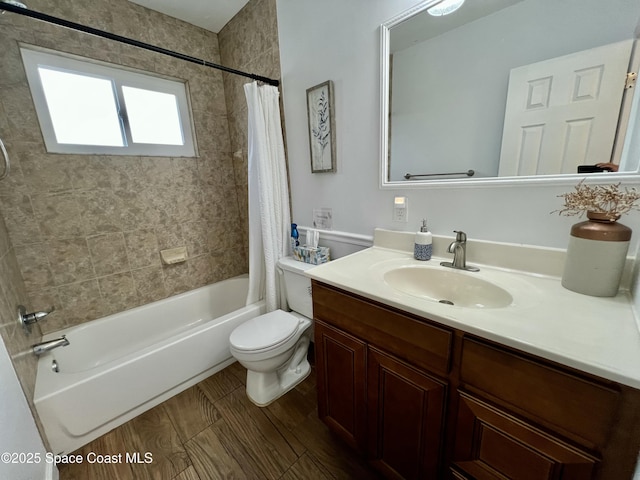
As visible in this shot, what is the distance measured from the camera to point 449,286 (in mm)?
1021

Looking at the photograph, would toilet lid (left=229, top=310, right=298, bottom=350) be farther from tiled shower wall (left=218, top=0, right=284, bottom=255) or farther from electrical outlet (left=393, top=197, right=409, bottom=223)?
tiled shower wall (left=218, top=0, right=284, bottom=255)

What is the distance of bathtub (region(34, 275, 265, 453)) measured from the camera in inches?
47.0

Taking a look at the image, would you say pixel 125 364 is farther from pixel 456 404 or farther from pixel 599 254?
pixel 599 254

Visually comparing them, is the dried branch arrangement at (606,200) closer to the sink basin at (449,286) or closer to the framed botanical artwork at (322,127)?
the sink basin at (449,286)

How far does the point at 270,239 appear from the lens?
172 centimetres

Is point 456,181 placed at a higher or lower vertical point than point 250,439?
higher

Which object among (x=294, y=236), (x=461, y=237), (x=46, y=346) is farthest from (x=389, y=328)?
(x=46, y=346)

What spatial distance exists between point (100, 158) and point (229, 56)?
127 cm

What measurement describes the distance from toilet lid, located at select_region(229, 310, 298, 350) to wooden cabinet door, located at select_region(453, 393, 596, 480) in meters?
0.91

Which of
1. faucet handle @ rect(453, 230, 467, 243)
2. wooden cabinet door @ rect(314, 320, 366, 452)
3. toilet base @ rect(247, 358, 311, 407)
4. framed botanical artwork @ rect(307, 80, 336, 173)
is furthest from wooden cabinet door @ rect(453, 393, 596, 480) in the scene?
framed botanical artwork @ rect(307, 80, 336, 173)

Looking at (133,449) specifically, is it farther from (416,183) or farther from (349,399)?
(416,183)

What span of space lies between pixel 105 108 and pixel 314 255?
5.84 ft

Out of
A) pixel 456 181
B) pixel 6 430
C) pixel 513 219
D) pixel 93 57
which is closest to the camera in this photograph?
pixel 6 430

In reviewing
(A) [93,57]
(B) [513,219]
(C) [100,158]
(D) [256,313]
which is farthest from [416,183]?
(A) [93,57]
